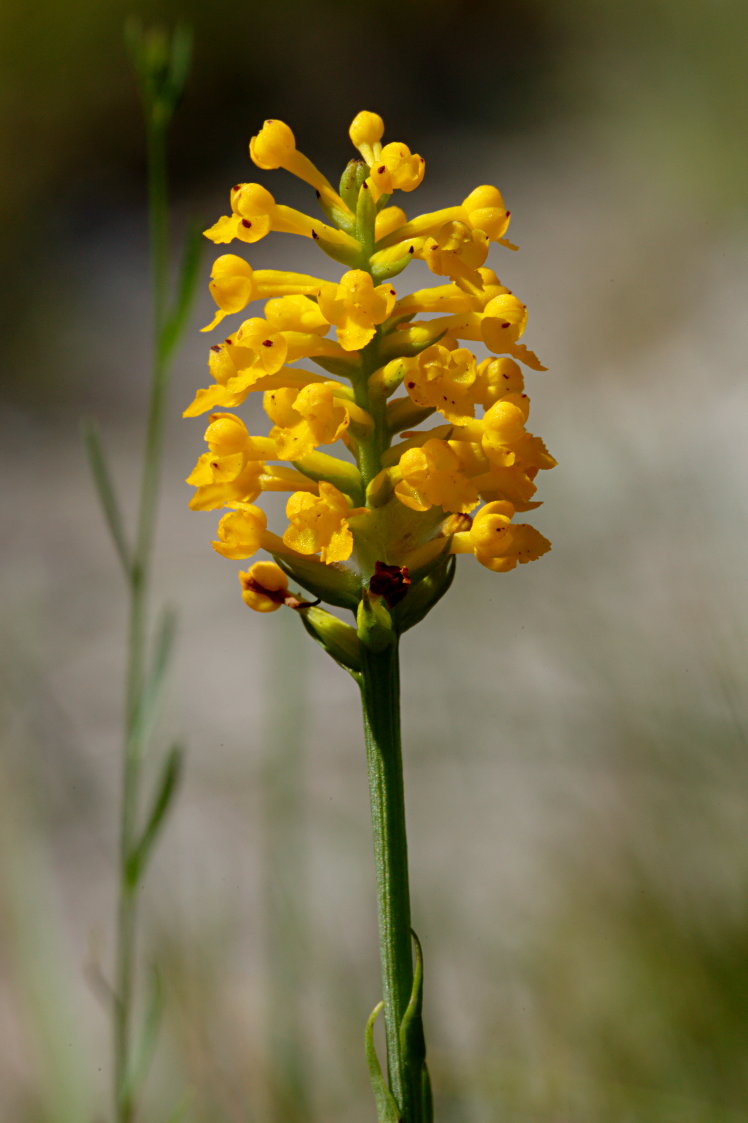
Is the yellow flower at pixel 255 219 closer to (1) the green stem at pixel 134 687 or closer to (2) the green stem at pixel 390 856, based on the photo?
(1) the green stem at pixel 134 687

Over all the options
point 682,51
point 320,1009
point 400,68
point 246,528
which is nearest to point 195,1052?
point 320,1009

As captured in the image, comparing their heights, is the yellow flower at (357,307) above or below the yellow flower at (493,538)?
above

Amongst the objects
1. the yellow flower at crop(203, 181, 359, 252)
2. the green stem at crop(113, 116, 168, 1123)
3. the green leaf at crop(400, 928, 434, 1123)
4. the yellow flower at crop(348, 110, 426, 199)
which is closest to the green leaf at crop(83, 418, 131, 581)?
the green stem at crop(113, 116, 168, 1123)

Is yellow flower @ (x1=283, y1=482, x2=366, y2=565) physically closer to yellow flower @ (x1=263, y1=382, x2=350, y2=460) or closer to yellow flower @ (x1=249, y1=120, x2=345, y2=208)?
yellow flower @ (x1=263, y1=382, x2=350, y2=460)

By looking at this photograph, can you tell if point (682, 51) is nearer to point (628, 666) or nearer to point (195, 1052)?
point (628, 666)

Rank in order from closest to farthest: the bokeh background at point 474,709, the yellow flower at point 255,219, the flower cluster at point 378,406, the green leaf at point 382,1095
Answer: the green leaf at point 382,1095, the flower cluster at point 378,406, the yellow flower at point 255,219, the bokeh background at point 474,709

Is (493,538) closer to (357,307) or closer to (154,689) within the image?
(357,307)

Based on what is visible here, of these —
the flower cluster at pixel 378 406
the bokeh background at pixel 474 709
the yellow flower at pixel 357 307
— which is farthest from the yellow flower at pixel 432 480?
the bokeh background at pixel 474 709
